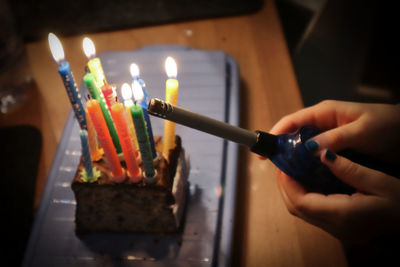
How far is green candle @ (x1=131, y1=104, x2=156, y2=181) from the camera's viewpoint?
0.38m

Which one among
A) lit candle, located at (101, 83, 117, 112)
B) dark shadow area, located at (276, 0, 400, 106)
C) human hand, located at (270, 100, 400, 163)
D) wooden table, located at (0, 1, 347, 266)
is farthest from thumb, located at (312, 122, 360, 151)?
dark shadow area, located at (276, 0, 400, 106)

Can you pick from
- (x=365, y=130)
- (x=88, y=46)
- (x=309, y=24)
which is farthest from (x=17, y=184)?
(x=309, y=24)

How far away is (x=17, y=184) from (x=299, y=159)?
0.55 metres

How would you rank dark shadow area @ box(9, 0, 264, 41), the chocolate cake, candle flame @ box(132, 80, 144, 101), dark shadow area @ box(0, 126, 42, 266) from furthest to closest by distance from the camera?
1. dark shadow area @ box(9, 0, 264, 41)
2. dark shadow area @ box(0, 126, 42, 266)
3. the chocolate cake
4. candle flame @ box(132, 80, 144, 101)

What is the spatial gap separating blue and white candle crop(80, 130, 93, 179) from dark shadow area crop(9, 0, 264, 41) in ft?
1.98

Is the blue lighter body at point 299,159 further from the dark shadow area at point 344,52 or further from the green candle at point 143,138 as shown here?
the dark shadow area at point 344,52

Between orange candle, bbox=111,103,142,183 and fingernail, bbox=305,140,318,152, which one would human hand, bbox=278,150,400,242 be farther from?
orange candle, bbox=111,103,142,183

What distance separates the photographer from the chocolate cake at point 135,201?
48 centimetres

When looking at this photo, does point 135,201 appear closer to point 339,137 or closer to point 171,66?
point 171,66

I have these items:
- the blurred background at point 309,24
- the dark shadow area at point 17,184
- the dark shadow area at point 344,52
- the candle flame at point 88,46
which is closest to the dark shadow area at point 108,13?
the blurred background at point 309,24

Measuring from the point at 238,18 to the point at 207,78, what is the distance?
12.2 inches

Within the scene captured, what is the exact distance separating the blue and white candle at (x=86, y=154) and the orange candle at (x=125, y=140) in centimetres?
5

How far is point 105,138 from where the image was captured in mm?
429

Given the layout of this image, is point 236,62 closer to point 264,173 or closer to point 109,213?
point 264,173
